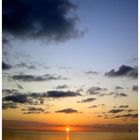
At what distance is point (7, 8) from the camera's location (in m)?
1.59

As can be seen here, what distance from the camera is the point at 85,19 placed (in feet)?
5.20

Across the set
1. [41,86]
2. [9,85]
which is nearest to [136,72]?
[41,86]

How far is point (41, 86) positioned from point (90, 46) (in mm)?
328

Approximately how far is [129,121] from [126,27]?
491 mm

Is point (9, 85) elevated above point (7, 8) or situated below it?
below

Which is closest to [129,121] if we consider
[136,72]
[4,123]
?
→ [136,72]

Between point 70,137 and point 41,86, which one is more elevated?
point 41,86

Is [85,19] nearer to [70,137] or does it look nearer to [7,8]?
[7,8]

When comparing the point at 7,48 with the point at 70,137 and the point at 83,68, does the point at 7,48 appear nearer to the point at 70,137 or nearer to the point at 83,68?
the point at 83,68

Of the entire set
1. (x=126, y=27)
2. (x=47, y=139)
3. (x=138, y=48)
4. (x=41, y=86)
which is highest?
(x=126, y=27)

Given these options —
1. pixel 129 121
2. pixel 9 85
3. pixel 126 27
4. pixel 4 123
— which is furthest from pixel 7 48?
pixel 129 121

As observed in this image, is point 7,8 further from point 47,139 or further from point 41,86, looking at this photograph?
point 47,139

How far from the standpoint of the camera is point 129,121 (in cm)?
157

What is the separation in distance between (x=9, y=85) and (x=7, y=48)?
192 mm
